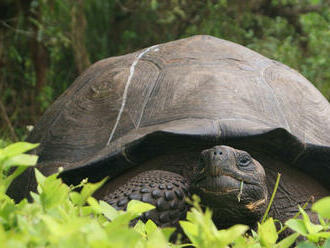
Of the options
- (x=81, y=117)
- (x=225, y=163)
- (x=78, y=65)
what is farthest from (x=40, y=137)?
(x=78, y=65)

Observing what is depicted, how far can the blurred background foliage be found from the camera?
659 centimetres

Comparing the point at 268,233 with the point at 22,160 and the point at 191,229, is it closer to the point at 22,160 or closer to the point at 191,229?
the point at 191,229

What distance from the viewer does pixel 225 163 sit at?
236 centimetres

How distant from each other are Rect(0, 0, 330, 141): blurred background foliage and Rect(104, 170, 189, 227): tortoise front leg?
397 centimetres

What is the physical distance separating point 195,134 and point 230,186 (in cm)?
29

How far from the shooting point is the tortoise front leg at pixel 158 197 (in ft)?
7.78

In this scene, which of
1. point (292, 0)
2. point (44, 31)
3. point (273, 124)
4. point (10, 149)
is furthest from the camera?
point (292, 0)

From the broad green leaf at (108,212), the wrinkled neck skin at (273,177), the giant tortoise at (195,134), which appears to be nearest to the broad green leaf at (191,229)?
the broad green leaf at (108,212)

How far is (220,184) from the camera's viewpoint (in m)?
2.34

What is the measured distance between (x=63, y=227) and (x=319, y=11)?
22.0 feet

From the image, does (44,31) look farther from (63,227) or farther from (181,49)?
(63,227)

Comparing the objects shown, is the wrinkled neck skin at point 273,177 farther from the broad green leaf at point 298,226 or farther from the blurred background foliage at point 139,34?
the blurred background foliage at point 139,34

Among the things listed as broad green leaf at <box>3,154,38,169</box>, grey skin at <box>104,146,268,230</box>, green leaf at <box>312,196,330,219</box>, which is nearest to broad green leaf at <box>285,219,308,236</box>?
green leaf at <box>312,196,330,219</box>

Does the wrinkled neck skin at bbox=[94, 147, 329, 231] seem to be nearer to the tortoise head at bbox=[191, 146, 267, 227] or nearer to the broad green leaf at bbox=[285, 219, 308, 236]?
the tortoise head at bbox=[191, 146, 267, 227]
